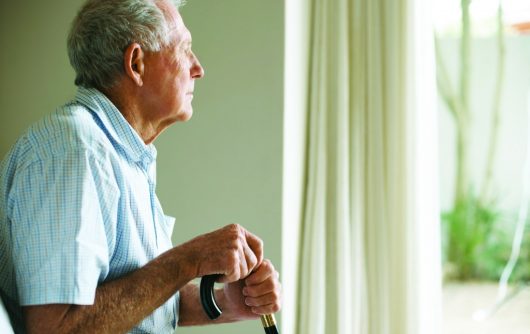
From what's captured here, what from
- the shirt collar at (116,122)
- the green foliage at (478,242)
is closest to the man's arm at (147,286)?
the shirt collar at (116,122)

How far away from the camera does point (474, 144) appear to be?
3291 millimetres

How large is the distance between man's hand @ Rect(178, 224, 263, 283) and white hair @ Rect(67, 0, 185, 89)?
0.39 metres

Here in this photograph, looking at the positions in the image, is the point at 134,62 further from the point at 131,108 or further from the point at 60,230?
the point at 60,230

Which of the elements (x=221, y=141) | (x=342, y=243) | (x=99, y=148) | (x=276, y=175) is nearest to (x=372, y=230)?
(x=342, y=243)

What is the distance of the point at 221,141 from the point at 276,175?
23cm

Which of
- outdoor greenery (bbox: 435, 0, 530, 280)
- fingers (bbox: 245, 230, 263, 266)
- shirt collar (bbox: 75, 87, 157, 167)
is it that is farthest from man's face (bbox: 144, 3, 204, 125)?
outdoor greenery (bbox: 435, 0, 530, 280)

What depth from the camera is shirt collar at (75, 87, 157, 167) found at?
137 centimetres

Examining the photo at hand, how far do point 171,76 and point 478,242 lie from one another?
6.80ft

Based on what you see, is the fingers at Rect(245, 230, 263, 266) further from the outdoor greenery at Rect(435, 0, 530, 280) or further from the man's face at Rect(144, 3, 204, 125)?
the outdoor greenery at Rect(435, 0, 530, 280)

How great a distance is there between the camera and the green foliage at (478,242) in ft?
10.5

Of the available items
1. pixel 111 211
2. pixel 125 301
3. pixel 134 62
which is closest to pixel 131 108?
pixel 134 62

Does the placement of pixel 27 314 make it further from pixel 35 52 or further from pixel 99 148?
pixel 35 52

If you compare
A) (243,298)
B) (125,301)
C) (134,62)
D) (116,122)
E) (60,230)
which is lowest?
(243,298)

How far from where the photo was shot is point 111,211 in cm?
121
